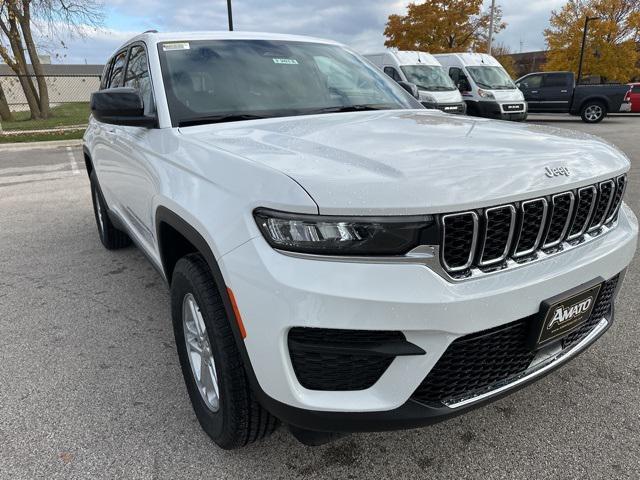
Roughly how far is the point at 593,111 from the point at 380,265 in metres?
19.4

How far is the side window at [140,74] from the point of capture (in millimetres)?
2713

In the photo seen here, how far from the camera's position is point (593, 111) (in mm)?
17594

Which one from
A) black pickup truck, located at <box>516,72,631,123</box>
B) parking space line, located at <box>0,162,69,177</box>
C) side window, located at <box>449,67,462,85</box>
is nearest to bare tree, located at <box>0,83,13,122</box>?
parking space line, located at <box>0,162,69,177</box>

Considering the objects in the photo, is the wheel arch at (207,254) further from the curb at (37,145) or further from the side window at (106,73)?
the curb at (37,145)

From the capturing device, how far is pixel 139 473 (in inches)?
78.0

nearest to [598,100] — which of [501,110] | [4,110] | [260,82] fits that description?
[501,110]

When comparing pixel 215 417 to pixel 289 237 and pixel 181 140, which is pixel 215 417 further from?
pixel 181 140

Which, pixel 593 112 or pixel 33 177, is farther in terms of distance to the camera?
pixel 593 112

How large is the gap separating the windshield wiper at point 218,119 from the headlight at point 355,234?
1201 mm

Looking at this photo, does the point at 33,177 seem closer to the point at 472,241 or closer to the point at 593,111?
the point at 472,241

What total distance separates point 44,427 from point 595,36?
34.5m

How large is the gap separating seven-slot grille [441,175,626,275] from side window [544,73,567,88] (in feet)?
59.9

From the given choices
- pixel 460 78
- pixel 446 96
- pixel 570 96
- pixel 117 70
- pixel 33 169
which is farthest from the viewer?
pixel 570 96

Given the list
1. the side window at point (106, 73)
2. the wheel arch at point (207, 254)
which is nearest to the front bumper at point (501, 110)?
the side window at point (106, 73)
